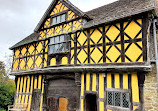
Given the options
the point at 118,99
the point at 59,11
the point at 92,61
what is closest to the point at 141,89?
the point at 118,99

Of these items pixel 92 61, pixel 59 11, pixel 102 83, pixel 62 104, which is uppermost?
pixel 59 11

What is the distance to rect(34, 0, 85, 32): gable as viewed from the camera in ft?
29.0

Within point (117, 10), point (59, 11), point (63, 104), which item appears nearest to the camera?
point (117, 10)

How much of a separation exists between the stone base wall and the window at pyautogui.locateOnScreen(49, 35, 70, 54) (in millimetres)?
4985

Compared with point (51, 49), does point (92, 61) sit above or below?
below

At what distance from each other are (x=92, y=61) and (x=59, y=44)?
9.44 ft

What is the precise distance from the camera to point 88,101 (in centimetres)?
797

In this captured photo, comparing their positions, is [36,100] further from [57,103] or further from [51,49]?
[51,49]

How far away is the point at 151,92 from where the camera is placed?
19.8 feet

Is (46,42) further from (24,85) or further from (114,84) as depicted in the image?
(114,84)

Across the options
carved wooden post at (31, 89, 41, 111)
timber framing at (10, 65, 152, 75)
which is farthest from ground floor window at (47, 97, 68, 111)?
timber framing at (10, 65, 152, 75)

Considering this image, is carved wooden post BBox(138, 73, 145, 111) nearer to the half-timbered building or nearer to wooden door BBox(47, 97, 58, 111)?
the half-timbered building

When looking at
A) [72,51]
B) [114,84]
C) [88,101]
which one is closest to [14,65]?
[72,51]

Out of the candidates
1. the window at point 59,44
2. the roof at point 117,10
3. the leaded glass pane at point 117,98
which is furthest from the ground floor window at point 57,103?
the roof at point 117,10
